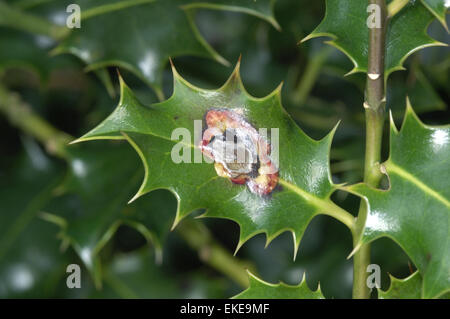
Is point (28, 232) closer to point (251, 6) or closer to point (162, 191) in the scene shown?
point (162, 191)

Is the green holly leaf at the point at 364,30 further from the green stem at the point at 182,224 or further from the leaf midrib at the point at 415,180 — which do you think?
the green stem at the point at 182,224

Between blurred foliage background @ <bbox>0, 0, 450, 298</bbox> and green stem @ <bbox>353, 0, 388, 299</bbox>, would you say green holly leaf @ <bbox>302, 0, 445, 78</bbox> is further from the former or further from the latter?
blurred foliage background @ <bbox>0, 0, 450, 298</bbox>

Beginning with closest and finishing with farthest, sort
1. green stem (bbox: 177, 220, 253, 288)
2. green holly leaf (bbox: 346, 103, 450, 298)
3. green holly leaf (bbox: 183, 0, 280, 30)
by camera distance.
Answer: green holly leaf (bbox: 346, 103, 450, 298), green holly leaf (bbox: 183, 0, 280, 30), green stem (bbox: 177, 220, 253, 288)

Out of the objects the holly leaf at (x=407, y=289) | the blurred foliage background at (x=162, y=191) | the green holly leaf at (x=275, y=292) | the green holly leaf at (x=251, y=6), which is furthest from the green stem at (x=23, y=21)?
the holly leaf at (x=407, y=289)

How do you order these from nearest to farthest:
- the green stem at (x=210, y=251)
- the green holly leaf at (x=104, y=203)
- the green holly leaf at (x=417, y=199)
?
1. the green holly leaf at (x=417, y=199)
2. the green holly leaf at (x=104, y=203)
3. the green stem at (x=210, y=251)

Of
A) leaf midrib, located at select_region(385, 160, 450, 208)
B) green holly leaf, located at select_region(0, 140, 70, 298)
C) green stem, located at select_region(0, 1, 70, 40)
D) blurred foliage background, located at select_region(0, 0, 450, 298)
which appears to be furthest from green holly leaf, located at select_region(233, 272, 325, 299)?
green stem, located at select_region(0, 1, 70, 40)

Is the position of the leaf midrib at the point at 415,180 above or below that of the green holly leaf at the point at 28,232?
below

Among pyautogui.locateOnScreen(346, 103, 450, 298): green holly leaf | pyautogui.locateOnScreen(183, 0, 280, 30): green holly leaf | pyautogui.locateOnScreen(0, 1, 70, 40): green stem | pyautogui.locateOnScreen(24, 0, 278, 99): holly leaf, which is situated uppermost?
pyautogui.locateOnScreen(0, 1, 70, 40): green stem
